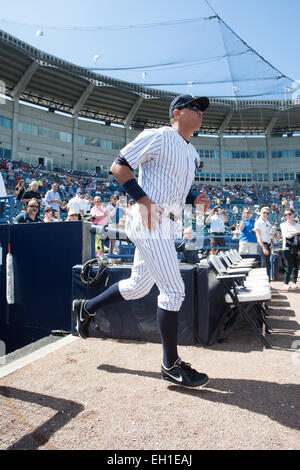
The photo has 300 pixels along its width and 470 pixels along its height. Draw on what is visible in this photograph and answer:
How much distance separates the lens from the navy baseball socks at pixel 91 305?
2.73 metres

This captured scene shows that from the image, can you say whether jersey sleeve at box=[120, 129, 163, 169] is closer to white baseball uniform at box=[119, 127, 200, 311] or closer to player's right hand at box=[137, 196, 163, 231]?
white baseball uniform at box=[119, 127, 200, 311]

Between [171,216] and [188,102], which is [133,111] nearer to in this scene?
[188,102]

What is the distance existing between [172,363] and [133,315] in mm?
1237

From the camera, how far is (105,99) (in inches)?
1459

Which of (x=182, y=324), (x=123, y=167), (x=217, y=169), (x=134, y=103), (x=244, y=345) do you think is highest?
(x=134, y=103)

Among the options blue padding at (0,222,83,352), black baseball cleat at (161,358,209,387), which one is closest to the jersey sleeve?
black baseball cleat at (161,358,209,387)

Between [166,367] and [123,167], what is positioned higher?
[123,167]

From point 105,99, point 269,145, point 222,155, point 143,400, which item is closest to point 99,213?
point 143,400

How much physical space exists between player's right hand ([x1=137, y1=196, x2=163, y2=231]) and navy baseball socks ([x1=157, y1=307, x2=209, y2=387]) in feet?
2.02

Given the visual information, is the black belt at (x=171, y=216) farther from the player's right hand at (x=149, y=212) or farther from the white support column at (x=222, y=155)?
the white support column at (x=222, y=155)

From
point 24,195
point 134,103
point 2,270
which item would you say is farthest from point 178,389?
point 134,103

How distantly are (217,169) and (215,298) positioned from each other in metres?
42.9
